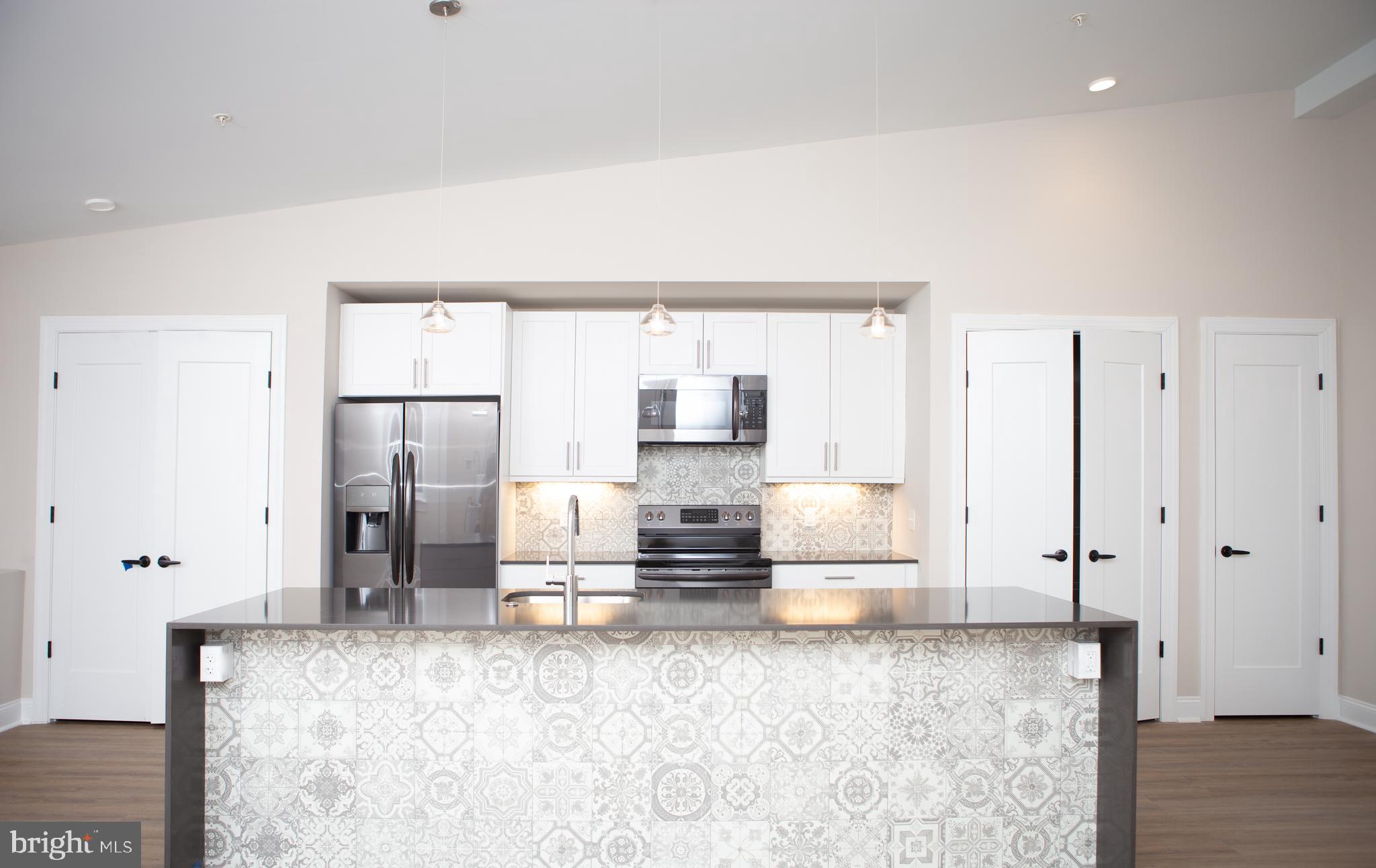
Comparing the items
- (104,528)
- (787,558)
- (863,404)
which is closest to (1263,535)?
(863,404)

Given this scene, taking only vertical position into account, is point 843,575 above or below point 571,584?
below

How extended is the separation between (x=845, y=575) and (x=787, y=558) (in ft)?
1.35

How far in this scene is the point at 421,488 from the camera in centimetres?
393

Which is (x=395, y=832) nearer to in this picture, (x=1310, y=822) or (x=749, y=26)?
(x=749, y=26)

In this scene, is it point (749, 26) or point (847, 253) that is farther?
point (847, 253)

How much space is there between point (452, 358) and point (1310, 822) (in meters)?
4.40

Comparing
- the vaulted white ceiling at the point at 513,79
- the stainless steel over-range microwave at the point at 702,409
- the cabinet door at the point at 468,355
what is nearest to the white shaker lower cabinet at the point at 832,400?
the stainless steel over-range microwave at the point at 702,409

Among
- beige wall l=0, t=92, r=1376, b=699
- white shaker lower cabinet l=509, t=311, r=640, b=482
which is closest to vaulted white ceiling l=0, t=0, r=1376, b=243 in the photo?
beige wall l=0, t=92, r=1376, b=699

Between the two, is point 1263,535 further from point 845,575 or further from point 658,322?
point 658,322

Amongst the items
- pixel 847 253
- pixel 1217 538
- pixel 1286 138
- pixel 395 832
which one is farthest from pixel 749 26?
pixel 1217 538

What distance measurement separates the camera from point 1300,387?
4.10m

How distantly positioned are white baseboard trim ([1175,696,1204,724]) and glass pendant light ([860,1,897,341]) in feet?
8.56

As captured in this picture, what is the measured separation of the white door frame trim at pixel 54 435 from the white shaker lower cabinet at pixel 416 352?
34 cm

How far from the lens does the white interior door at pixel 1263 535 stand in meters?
4.06
